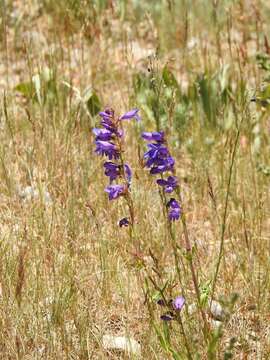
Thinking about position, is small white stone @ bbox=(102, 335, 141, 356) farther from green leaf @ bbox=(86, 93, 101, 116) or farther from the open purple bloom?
green leaf @ bbox=(86, 93, 101, 116)

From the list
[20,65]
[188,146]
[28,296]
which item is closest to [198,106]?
[188,146]

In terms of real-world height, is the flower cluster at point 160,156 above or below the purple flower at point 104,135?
below

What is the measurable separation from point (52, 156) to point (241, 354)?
1428 millimetres

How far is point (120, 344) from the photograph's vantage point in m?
2.53

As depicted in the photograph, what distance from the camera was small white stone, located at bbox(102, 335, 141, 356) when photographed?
2.43m

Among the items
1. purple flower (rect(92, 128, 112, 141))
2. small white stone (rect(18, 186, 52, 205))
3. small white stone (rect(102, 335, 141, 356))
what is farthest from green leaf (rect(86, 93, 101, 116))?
purple flower (rect(92, 128, 112, 141))

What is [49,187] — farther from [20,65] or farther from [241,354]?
[20,65]

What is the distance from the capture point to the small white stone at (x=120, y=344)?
7.99 feet

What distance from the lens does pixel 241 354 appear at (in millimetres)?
2533

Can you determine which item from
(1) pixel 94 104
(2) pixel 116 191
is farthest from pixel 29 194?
(2) pixel 116 191

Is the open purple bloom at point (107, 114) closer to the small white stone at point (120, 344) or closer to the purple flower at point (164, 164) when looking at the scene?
the purple flower at point (164, 164)

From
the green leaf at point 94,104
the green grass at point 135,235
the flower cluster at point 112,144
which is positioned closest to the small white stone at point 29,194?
the green grass at point 135,235

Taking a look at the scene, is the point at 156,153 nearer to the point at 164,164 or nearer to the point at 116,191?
the point at 164,164

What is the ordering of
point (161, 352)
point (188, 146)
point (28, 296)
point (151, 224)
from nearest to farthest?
point (161, 352) < point (28, 296) < point (151, 224) < point (188, 146)
